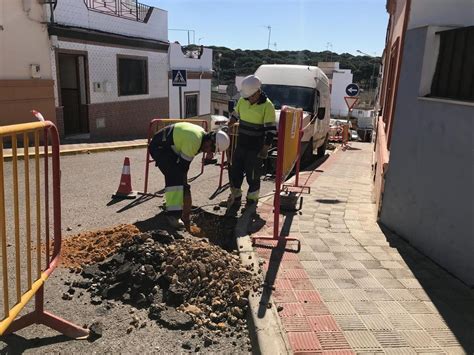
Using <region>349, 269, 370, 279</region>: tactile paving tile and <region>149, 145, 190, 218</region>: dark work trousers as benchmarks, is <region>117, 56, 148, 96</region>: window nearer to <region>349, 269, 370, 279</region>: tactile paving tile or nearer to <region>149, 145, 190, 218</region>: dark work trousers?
<region>149, 145, 190, 218</region>: dark work trousers

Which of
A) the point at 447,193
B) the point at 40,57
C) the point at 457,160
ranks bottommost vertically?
the point at 447,193

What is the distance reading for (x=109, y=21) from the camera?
15320 millimetres

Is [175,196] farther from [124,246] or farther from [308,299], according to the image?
[308,299]

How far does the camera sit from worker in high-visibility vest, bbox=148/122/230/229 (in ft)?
17.9

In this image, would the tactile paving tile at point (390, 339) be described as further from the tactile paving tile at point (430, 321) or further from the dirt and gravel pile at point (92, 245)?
the dirt and gravel pile at point (92, 245)

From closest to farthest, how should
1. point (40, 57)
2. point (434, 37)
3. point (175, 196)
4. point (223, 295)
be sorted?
point (223, 295) → point (434, 37) → point (175, 196) → point (40, 57)

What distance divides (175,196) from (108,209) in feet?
5.27

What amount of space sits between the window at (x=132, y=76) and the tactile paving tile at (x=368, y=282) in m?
14.0

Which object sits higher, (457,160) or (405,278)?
(457,160)

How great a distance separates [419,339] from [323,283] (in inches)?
41.6

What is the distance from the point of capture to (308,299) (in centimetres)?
381

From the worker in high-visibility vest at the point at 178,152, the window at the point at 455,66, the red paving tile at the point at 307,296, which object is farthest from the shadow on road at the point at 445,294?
the worker in high-visibility vest at the point at 178,152

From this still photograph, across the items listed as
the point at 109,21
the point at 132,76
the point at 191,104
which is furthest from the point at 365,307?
the point at 191,104

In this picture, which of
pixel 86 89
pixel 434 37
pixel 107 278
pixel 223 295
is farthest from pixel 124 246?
pixel 86 89
